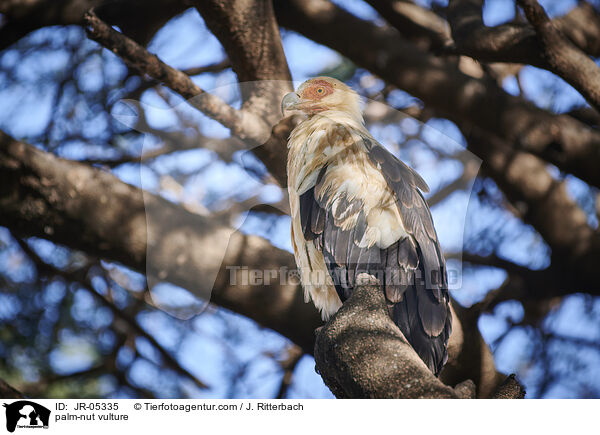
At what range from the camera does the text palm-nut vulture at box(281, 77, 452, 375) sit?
48.2 inches

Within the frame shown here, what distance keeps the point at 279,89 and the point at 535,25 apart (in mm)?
754

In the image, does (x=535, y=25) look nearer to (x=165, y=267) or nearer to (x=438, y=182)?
(x=438, y=182)

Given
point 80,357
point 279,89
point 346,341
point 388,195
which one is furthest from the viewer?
point 279,89

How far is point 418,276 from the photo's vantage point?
4.09 feet

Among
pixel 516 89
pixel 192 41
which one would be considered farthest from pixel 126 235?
pixel 516 89

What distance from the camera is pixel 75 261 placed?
58.4 inches

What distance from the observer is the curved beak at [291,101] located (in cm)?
145

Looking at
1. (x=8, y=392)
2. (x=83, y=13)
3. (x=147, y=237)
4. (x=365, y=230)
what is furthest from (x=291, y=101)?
(x=8, y=392)

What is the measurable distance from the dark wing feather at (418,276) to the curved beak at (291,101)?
0.77 feet
